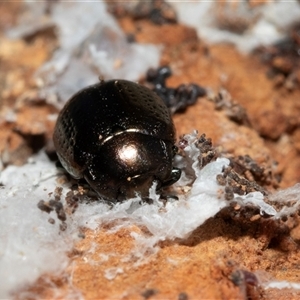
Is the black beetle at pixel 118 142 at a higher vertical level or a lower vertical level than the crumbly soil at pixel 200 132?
higher

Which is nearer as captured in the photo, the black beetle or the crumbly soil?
the crumbly soil

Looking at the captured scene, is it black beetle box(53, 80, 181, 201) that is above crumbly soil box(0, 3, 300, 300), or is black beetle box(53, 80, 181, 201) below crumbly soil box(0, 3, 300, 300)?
above

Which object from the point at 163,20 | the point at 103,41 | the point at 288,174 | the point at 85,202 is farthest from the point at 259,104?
the point at 85,202

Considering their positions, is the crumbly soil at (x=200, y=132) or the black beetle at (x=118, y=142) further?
the black beetle at (x=118, y=142)

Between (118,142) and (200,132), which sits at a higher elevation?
(118,142)
